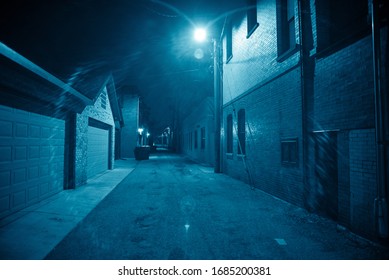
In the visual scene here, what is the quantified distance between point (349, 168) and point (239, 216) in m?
2.50

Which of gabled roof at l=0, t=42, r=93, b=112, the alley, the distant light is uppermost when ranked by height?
the distant light

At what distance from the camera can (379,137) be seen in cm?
353

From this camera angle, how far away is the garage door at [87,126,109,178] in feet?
35.1

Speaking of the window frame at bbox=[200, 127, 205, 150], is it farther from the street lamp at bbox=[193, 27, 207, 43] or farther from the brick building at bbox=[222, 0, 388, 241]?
the brick building at bbox=[222, 0, 388, 241]

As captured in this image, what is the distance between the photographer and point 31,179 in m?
5.80

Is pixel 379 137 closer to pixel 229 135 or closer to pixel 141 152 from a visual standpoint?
pixel 229 135

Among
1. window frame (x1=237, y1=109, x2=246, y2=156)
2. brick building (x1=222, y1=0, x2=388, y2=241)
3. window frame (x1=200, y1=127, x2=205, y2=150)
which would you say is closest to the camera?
brick building (x1=222, y1=0, x2=388, y2=241)

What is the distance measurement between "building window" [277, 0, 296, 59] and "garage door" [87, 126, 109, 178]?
8928 mm

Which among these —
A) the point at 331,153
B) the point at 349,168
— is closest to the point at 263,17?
the point at 331,153

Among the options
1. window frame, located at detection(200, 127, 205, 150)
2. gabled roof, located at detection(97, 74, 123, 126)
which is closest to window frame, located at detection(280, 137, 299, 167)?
gabled roof, located at detection(97, 74, 123, 126)

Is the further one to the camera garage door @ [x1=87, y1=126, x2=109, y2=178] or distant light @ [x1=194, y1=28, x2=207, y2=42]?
garage door @ [x1=87, y1=126, x2=109, y2=178]

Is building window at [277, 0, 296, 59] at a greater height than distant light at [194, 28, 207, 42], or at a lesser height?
lesser

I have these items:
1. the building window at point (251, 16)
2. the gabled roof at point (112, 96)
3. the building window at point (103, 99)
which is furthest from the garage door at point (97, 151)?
the building window at point (251, 16)

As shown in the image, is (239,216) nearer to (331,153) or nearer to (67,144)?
(331,153)
